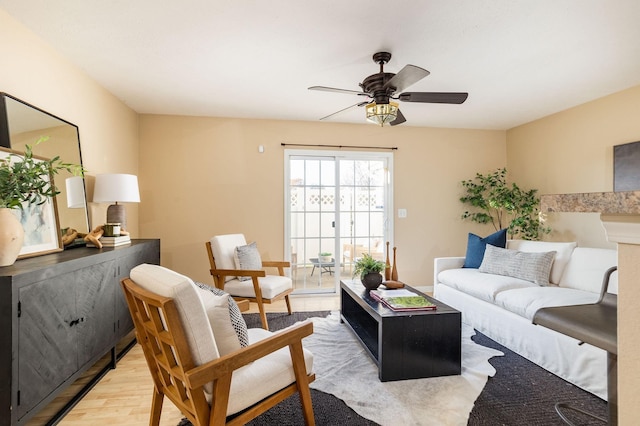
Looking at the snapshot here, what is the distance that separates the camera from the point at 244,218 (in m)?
4.44

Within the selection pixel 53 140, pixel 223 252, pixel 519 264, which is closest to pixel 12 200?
pixel 53 140

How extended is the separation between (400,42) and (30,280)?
2.67 metres

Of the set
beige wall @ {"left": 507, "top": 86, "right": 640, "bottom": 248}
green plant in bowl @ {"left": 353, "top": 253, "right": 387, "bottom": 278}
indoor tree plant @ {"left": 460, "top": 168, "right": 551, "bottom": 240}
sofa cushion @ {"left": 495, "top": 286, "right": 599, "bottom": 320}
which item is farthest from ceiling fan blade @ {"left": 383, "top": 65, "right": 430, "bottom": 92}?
indoor tree plant @ {"left": 460, "top": 168, "right": 551, "bottom": 240}

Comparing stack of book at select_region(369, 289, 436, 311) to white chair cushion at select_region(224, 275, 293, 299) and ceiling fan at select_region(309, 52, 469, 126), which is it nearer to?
white chair cushion at select_region(224, 275, 293, 299)

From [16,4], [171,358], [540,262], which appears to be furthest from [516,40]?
[16,4]

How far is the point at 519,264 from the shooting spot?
325 centimetres

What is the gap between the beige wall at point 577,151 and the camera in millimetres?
3468

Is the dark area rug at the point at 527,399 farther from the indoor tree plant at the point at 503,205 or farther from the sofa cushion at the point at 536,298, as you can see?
the indoor tree plant at the point at 503,205

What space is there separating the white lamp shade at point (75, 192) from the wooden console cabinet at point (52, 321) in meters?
0.46

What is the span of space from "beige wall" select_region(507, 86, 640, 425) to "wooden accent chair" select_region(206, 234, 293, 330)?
3454 millimetres

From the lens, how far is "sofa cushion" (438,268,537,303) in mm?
3015

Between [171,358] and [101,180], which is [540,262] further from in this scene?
[101,180]

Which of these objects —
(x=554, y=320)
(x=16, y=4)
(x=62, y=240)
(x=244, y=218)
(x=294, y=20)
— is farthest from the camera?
(x=244, y=218)

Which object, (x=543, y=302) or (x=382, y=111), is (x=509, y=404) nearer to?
(x=543, y=302)
